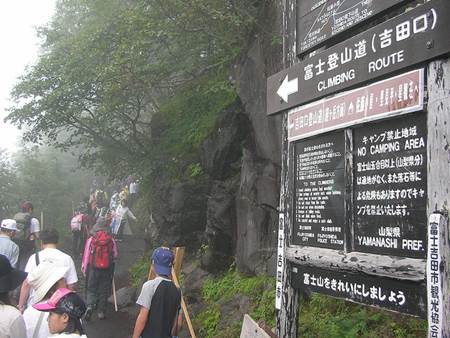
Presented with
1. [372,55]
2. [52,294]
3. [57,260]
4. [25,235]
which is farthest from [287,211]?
[25,235]

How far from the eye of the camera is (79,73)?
42.3 feet

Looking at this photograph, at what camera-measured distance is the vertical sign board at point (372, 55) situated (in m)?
2.84

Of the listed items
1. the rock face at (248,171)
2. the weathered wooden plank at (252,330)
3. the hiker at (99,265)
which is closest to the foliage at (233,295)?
the rock face at (248,171)

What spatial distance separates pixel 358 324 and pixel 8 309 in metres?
4.03

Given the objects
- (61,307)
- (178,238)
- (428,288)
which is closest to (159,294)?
(61,307)

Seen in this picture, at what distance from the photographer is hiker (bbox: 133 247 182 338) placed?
4602 millimetres

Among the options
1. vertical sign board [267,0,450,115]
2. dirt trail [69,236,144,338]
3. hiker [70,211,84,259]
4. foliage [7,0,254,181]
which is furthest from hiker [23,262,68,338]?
hiker [70,211,84,259]

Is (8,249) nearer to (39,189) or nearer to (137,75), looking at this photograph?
(137,75)

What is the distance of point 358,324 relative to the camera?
5.42 metres

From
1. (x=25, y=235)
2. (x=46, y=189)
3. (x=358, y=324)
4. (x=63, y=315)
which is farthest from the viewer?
(x=46, y=189)

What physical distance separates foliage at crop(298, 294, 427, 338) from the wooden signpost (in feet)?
5.24

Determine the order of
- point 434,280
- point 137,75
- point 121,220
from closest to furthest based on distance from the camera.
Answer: point 434,280
point 137,75
point 121,220

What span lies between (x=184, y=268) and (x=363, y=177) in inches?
350

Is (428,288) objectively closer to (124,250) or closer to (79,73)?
(79,73)
